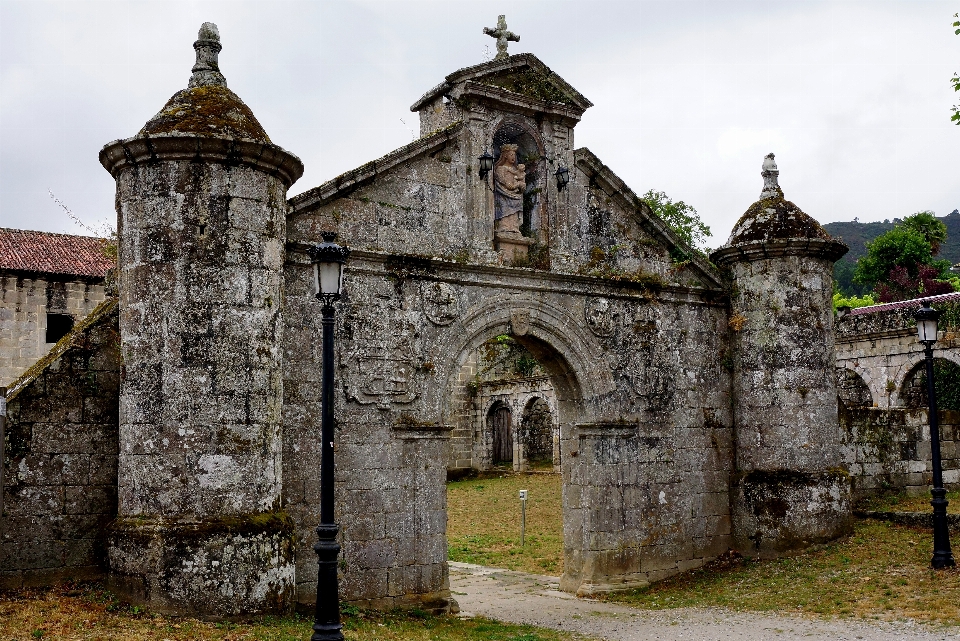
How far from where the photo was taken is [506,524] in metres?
18.8

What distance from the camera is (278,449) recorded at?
887 centimetres

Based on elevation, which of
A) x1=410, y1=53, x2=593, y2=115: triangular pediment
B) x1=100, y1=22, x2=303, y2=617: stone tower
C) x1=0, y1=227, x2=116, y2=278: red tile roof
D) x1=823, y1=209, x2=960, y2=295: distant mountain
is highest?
x1=823, y1=209, x2=960, y2=295: distant mountain

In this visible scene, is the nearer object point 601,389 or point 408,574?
point 408,574

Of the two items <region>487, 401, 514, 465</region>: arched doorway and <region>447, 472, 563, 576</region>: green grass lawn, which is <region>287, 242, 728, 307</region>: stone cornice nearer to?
<region>447, 472, 563, 576</region>: green grass lawn

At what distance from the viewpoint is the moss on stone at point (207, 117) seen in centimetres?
863

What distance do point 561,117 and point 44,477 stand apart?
7551 mm

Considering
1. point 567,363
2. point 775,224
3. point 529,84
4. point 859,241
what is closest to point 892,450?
point 775,224

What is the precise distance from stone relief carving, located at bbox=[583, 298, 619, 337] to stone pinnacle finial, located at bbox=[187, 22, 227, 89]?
5.30m

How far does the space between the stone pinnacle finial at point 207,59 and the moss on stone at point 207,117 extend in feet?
0.65

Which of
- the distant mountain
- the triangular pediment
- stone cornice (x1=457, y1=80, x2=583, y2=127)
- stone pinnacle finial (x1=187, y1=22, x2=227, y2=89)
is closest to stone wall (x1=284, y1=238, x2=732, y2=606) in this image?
stone pinnacle finial (x1=187, y1=22, x2=227, y2=89)

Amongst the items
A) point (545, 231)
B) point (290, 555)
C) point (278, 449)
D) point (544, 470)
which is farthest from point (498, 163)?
point (544, 470)

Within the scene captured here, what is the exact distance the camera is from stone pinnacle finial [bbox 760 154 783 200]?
1328 cm

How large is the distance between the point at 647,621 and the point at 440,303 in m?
4.32

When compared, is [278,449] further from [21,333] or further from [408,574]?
[21,333]
